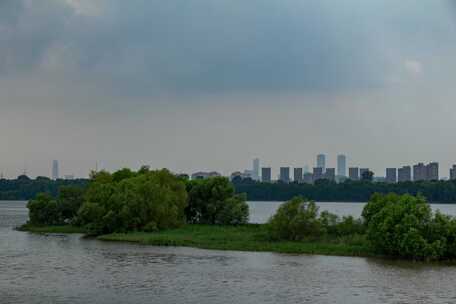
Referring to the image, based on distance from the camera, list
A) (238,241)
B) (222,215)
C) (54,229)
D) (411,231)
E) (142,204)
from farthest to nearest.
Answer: (222,215) → (54,229) → (142,204) → (238,241) → (411,231)

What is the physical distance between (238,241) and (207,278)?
24.2 metres

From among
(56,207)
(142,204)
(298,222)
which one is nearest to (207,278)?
(298,222)

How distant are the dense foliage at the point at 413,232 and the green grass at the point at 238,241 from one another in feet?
10.7

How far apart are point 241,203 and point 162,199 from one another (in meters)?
13.1

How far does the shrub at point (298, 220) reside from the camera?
230 ft

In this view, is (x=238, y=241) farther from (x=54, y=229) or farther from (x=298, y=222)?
(x=54, y=229)

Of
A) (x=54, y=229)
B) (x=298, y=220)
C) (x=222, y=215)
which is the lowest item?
(x=54, y=229)

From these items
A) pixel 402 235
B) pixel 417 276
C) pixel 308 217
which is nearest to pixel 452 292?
pixel 417 276

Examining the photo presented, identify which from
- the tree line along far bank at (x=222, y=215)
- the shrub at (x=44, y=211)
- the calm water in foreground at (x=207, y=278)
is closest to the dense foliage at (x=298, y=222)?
the tree line along far bank at (x=222, y=215)

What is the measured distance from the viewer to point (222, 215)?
316 feet

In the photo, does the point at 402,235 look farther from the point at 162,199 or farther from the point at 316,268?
the point at 162,199

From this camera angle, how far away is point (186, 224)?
320ft

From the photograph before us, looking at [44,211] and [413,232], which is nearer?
[413,232]

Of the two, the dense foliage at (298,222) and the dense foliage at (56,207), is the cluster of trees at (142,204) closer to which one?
the dense foliage at (56,207)
